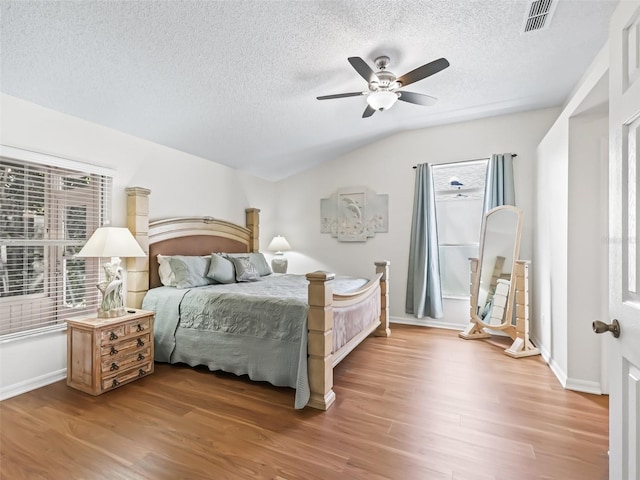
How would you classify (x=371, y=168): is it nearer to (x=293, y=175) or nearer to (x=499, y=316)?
(x=293, y=175)

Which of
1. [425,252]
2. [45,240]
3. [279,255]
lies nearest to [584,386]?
[425,252]

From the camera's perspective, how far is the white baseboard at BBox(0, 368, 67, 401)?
2.39 m

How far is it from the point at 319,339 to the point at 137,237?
7.48 feet

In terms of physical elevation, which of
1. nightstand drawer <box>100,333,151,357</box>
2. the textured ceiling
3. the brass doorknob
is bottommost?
nightstand drawer <box>100,333,151,357</box>

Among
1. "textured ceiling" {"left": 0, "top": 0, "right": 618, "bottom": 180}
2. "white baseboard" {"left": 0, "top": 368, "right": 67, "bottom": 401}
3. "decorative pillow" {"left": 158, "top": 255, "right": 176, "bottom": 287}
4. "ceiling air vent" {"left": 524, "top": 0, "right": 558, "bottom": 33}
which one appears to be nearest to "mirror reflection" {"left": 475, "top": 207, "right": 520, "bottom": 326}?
"textured ceiling" {"left": 0, "top": 0, "right": 618, "bottom": 180}

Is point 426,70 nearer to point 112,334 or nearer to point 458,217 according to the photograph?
point 458,217

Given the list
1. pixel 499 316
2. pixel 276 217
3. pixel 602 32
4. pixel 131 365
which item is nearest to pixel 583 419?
pixel 499 316

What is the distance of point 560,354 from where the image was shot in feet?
9.12

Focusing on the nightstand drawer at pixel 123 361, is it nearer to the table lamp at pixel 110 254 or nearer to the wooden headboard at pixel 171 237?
the table lamp at pixel 110 254

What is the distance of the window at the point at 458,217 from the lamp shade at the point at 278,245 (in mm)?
2460

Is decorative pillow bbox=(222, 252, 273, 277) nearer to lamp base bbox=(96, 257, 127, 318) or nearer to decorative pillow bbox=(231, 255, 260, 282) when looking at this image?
decorative pillow bbox=(231, 255, 260, 282)

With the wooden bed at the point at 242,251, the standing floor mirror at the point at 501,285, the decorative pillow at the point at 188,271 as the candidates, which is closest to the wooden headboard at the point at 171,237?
the wooden bed at the point at 242,251

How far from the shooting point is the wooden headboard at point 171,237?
10.6ft

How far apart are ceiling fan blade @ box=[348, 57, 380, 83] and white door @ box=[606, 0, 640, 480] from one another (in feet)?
4.51
